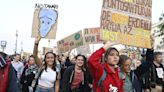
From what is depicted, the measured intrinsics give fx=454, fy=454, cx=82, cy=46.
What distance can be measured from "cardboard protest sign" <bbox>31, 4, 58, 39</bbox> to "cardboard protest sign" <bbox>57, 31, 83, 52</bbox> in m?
6.30

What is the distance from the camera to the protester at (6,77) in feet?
17.5

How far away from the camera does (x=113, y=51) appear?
5832mm

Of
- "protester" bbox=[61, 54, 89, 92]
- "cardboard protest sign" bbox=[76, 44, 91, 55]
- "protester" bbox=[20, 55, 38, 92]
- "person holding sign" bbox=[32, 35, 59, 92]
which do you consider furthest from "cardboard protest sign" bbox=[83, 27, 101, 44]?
"person holding sign" bbox=[32, 35, 59, 92]

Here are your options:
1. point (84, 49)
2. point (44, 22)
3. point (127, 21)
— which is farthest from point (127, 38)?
point (84, 49)

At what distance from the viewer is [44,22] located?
10.6 meters

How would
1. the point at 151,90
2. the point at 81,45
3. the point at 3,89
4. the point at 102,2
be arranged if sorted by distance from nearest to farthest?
the point at 3,89 < the point at 102,2 < the point at 151,90 < the point at 81,45

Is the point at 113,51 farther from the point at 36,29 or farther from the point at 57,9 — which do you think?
the point at 57,9

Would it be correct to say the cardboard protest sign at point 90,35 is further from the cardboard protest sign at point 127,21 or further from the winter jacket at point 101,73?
the winter jacket at point 101,73

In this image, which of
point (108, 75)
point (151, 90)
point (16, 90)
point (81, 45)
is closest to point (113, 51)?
point (108, 75)

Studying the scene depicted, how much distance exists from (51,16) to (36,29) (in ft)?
2.40

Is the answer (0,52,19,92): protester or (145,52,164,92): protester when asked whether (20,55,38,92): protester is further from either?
(0,52,19,92): protester

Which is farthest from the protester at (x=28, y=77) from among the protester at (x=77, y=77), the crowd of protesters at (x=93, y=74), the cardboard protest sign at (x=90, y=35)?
the cardboard protest sign at (x=90, y=35)

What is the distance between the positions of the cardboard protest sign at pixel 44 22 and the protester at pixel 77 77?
196 centimetres

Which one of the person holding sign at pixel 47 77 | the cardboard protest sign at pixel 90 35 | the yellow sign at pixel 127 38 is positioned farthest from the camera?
the cardboard protest sign at pixel 90 35
